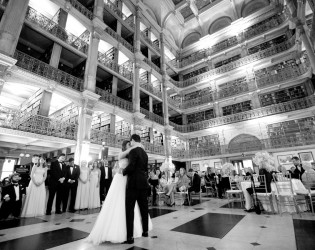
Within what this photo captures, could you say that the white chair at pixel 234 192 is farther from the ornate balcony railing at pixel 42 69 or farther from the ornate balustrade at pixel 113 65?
the ornate balustrade at pixel 113 65

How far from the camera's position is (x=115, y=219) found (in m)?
2.63

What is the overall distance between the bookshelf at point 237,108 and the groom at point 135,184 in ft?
52.0

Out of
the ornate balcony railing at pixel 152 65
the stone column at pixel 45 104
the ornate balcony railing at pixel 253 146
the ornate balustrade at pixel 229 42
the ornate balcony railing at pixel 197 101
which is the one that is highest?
the ornate balustrade at pixel 229 42

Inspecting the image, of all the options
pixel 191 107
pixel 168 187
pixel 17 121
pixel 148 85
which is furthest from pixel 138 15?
pixel 168 187

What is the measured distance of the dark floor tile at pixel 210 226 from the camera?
10.0 feet

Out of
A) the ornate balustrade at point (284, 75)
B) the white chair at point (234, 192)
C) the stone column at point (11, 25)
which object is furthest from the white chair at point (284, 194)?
the ornate balustrade at point (284, 75)

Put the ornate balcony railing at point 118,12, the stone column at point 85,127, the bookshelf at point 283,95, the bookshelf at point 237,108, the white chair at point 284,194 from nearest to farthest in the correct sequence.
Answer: the white chair at point 284,194 < the stone column at point 85,127 < the ornate balcony railing at point 118,12 < the bookshelf at point 283,95 < the bookshelf at point 237,108

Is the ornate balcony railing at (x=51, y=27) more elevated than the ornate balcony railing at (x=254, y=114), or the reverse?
the ornate balcony railing at (x=51, y=27)

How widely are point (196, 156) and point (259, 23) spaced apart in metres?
14.5

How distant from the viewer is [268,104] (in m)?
15.1

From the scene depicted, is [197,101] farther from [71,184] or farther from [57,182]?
[57,182]

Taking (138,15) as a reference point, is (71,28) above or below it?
below

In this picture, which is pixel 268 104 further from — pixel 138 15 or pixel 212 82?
pixel 138 15

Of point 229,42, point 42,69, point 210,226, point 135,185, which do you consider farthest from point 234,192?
point 229,42
